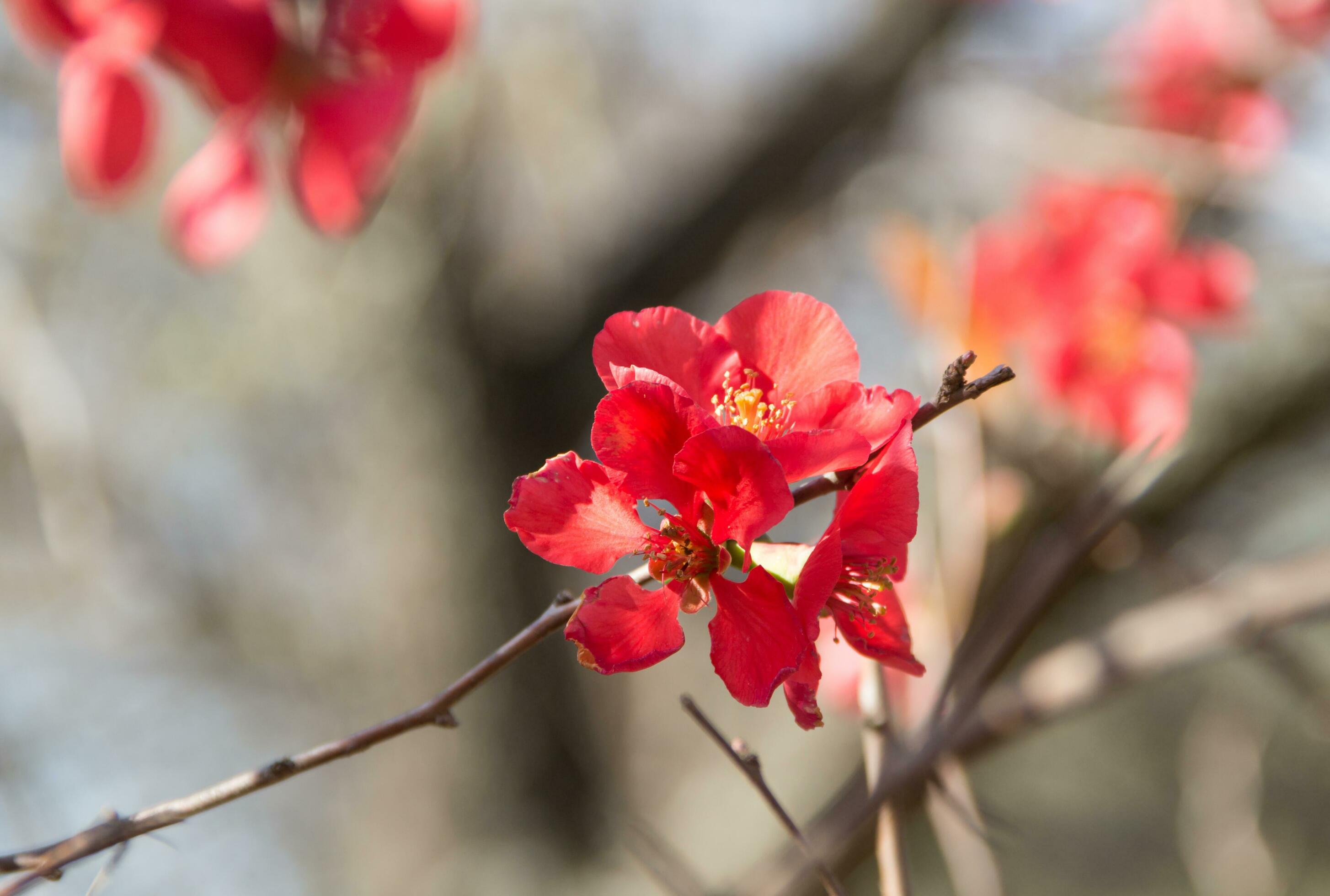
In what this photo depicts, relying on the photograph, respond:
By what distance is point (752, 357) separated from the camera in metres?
0.26

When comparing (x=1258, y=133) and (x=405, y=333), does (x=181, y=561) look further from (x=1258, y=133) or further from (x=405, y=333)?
(x=1258, y=133)

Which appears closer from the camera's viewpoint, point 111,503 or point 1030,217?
point 1030,217

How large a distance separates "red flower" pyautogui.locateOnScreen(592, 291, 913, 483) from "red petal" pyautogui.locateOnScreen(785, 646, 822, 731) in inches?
2.3

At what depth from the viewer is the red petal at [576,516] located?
23 centimetres

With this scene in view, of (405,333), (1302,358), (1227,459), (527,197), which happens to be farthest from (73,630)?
(1302,358)

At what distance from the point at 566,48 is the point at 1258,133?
1026mm

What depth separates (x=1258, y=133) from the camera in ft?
3.23

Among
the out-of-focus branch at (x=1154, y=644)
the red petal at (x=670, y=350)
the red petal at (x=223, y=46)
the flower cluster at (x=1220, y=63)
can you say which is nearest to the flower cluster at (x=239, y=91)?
the red petal at (x=223, y=46)

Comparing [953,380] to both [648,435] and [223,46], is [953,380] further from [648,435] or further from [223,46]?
[223,46]

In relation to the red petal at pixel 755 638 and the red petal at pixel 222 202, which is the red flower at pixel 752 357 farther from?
the red petal at pixel 222 202

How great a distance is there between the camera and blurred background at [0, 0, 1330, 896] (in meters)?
1.11

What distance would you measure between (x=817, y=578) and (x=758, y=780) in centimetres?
6

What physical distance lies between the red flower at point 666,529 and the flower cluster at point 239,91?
15.3 inches

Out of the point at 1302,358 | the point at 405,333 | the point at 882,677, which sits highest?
the point at 405,333
